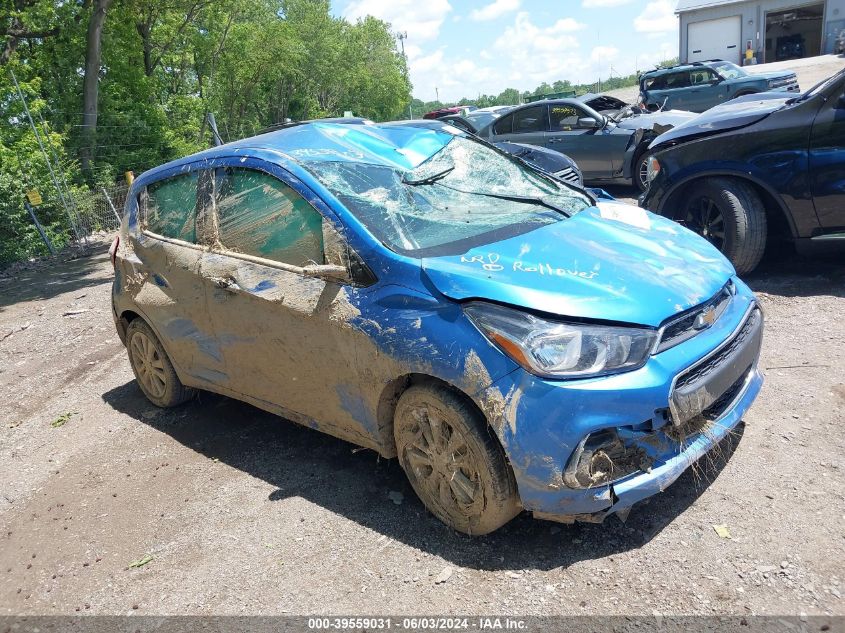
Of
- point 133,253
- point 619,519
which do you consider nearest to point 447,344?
point 619,519

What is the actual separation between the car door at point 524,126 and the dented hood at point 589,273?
8532 mm

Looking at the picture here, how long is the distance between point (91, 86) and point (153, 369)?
47.8 ft

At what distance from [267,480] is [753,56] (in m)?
46.0

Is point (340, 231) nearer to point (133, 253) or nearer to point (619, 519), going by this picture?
point (619, 519)

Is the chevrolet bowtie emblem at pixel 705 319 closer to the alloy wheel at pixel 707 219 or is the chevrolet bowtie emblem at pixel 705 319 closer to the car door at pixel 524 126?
the alloy wheel at pixel 707 219

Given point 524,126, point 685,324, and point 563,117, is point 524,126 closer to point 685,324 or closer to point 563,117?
point 563,117

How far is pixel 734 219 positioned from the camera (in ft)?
18.7

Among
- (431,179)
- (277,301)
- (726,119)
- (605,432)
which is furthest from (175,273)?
(726,119)

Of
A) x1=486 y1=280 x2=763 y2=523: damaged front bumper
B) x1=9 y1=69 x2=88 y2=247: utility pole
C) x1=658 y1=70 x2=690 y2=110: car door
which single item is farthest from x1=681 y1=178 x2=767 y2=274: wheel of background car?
x1=658 y1=70 x2=690 y2=110: car door

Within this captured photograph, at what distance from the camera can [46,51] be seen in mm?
17938

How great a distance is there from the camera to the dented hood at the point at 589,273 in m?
2.77

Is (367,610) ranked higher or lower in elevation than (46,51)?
lower

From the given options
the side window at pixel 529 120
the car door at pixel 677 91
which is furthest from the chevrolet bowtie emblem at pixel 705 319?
the car door at pixel 677 91

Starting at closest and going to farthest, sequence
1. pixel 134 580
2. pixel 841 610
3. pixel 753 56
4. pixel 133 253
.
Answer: pixel 841 610 < pixel 134 580 < pixel 133 253 < pixel 753 56
